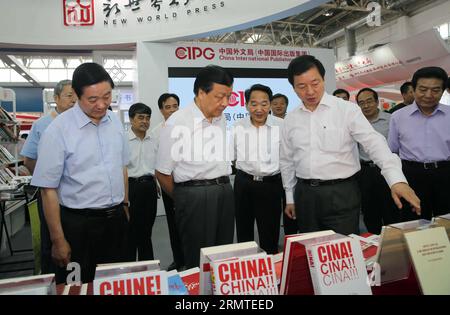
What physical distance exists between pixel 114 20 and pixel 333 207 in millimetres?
4118

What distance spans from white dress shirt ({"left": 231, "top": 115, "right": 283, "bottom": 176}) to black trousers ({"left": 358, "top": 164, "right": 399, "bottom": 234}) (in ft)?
3.83

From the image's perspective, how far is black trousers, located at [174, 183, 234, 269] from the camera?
1.87 metres

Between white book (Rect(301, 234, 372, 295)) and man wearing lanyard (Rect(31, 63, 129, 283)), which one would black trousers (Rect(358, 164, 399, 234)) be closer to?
man wearing lanyard (Rect(31, 63, 129, 283))

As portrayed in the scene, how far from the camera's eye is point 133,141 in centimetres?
324

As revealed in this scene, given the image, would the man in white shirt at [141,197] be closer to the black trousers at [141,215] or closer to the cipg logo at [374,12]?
the black trousers at [141,215]

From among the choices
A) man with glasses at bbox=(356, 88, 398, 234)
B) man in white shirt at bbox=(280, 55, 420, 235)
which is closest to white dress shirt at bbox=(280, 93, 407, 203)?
man in white shirt at bbox=(280, 55, 420, 235)

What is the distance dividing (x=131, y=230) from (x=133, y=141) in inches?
31.2

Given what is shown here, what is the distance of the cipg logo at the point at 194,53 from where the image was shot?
16.4ft

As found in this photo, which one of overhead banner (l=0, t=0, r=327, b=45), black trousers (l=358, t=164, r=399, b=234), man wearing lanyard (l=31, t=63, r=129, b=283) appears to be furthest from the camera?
overhead banner (l=0, t=0, r=327, b=45)

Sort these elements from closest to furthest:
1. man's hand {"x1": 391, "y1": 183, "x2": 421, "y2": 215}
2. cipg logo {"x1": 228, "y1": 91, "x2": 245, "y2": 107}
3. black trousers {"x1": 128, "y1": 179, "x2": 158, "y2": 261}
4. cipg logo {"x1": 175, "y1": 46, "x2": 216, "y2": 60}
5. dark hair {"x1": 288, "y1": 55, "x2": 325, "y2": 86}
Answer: man's hand {"x1": 391, "y1": 183, "x2": 421, "y2": 215} → dark hair {"x1": 288, "y1": 55, "x2": 325, "y2": 86} → black trousers {"x1": 128, "y1": 179, "x2": 158, "y2": 261} → cipg logo {"x1": 175, "y1": 46, "x2": 216, "y2": 60} → cipg logo {"x1": 228, "y1": 91, "x2": 245, "y2": 107}

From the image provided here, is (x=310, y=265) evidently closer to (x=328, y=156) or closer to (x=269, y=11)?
(x=328, y=156)

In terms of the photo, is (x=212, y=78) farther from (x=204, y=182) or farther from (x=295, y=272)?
(x=295, y=272)

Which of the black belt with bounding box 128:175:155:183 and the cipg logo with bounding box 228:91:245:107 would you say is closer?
the black belt with bounding box 128:175:155:183

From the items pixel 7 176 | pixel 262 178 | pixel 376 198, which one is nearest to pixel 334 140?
pixel 262 178
